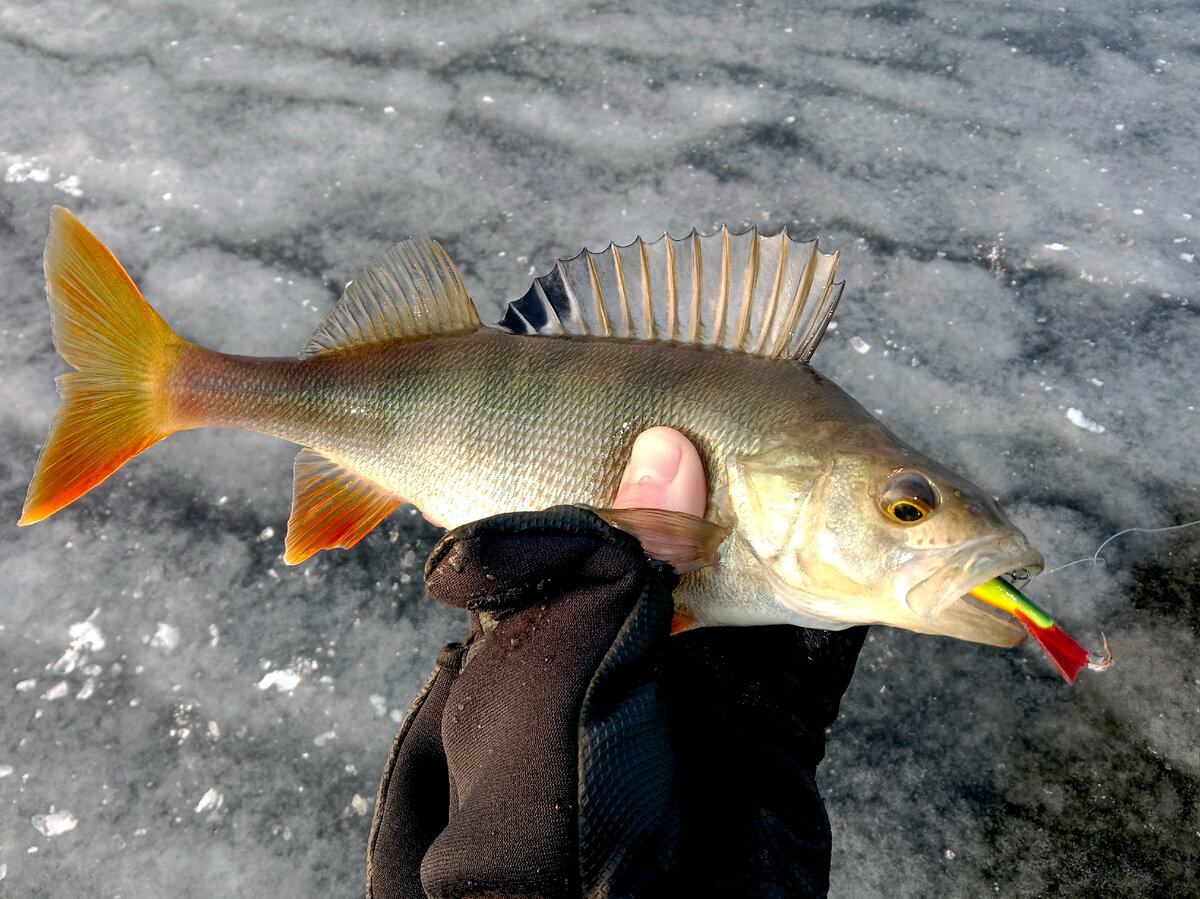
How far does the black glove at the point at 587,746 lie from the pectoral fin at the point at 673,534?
44 millimetres

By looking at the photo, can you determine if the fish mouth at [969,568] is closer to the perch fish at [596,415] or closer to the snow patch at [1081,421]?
the perch fish at [596,415]

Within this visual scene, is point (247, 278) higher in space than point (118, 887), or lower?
higher

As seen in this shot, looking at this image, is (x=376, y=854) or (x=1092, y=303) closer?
(x=376, y=854)

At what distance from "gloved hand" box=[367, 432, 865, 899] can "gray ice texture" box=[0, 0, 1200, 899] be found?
39cm

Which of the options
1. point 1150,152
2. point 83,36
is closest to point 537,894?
point 1150,152

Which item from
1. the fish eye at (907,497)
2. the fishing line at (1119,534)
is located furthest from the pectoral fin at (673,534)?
the fishing line at (1119,534)

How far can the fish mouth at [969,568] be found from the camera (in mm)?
1372

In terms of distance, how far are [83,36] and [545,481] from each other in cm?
301

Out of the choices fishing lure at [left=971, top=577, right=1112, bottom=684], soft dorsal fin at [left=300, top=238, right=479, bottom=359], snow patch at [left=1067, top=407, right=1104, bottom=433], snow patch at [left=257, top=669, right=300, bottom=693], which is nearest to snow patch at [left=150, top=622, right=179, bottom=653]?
snow patch at [left=257, top=669, right=300, bottom=693]

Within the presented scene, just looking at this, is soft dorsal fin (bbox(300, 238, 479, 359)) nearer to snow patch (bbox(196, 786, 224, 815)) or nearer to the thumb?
the thumb

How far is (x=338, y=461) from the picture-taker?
6.53 feet

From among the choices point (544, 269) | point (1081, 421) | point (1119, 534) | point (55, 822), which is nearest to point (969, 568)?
point (1119, 534)

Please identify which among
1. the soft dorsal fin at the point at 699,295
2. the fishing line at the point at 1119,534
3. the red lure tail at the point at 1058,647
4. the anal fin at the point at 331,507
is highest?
the soft dorsal fin at the point at 699,295

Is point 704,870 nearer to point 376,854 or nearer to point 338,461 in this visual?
point 376,854
